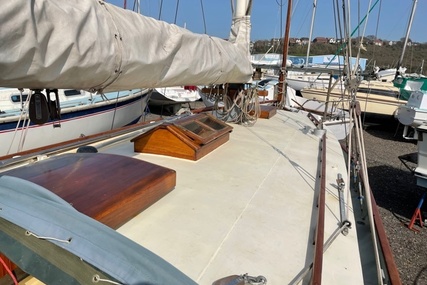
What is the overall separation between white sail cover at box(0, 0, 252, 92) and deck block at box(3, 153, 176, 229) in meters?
0.50

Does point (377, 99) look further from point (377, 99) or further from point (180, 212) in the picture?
point (180, 212)

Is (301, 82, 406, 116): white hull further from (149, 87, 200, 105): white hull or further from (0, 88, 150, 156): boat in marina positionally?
(0, 88, 150, 156): boat in marina

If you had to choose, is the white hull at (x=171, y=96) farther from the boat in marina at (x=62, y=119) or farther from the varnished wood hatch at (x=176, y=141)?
the varnished wood hatch at (x=176, y=141)

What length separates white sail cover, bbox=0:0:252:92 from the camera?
1.09 meters

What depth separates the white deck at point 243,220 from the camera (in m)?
1.39

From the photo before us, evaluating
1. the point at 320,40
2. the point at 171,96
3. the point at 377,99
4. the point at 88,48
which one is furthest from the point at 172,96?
the point at 320,40

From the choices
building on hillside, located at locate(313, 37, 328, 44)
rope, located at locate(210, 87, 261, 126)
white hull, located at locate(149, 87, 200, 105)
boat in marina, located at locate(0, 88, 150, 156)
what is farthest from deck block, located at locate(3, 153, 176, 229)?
building on hillside, located at locate(313, 37, 328, 44)

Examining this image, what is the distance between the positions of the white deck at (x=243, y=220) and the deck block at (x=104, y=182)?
0.32 feet

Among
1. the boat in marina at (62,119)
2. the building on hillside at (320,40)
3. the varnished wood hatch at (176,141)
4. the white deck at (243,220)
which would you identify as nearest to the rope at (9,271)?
the white deck at (243,220)

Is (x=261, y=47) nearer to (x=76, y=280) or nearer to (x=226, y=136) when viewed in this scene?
(x=226, y=136)

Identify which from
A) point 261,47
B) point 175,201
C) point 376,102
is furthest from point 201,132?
point 261,47

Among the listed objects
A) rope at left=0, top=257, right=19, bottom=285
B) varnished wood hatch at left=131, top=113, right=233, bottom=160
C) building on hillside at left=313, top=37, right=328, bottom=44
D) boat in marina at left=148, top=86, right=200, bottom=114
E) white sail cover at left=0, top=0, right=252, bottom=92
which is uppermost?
building on hillside at left=313, top=37, right=328, bottom=44

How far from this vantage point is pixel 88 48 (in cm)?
133

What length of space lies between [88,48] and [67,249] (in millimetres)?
851
